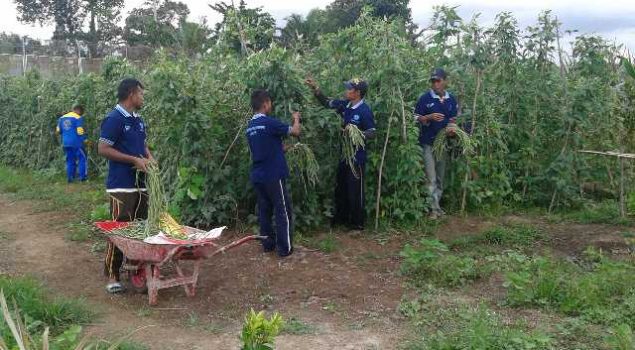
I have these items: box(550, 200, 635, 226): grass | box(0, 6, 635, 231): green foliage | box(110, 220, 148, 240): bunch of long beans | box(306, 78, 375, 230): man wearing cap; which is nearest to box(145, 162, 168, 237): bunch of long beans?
box(110, 220, 148, 240): bunch of long beans

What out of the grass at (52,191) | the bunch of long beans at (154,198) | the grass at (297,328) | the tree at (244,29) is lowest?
the grass at (297,328)

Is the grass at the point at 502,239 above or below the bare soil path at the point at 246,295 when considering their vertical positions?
above

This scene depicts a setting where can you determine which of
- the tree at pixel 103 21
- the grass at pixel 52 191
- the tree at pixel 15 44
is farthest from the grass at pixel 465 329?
the tree at pixel 103 21

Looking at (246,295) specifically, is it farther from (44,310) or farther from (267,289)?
(44,310)

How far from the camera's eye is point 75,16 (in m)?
41.3

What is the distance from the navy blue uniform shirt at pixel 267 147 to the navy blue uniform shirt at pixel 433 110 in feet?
7.18

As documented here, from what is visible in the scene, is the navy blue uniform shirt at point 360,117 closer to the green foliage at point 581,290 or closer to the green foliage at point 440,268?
the green foliage at point 440,268

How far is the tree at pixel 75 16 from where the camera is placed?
3972 centimetres

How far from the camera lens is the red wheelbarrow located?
5180 millimetres

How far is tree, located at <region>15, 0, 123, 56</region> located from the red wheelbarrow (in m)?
35.9

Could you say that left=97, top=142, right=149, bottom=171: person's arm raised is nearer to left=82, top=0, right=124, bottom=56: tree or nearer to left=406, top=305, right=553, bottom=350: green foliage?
left=406, top=305, right=553, bottom=350: green foliage

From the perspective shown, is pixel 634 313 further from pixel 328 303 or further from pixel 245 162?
pixel 245 162

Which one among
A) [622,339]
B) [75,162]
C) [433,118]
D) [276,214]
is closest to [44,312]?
[276,214]

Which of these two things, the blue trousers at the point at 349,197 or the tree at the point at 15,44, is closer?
the blue trousers at the point at 349,197
